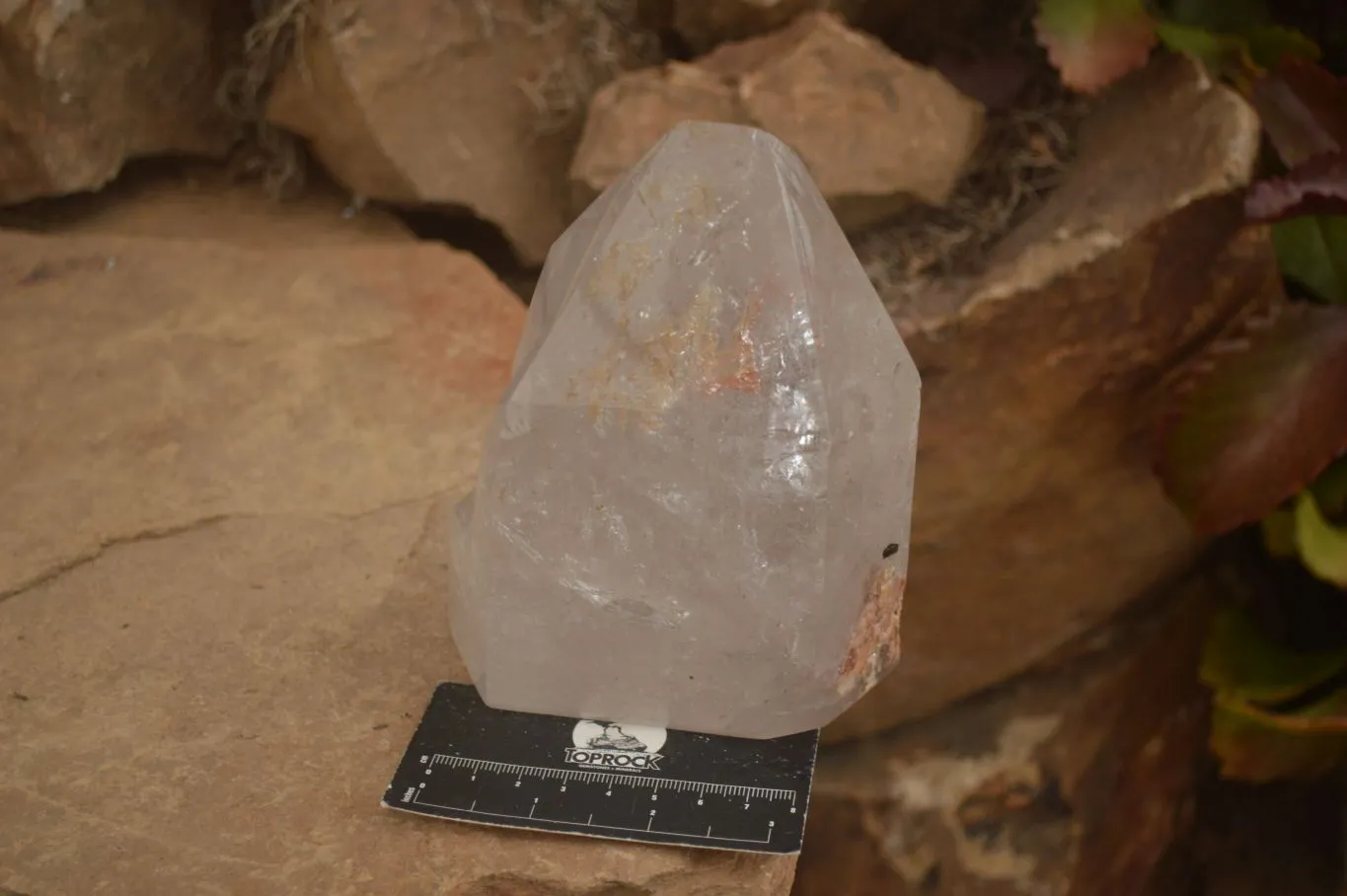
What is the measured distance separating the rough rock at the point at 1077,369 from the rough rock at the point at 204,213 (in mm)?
897

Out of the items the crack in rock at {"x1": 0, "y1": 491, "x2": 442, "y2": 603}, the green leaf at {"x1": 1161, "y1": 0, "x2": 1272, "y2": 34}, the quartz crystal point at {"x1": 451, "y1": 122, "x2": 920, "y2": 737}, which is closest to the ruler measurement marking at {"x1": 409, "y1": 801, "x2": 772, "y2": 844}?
the quartz crystal point at {"x1": 451, "y1": 122, "x2": 920, "y2": 737}

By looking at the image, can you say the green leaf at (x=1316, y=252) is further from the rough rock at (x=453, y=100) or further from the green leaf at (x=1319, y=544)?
the rough rock at (x=453, y=100)

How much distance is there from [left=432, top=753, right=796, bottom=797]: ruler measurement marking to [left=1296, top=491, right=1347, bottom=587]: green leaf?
36.4 inches

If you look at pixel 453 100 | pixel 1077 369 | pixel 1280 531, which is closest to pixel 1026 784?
pixel 1280 531

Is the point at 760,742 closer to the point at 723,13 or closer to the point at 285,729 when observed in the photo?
the point at 285,729

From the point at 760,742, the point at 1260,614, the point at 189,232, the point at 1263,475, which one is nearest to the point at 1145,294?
the point at 1263,475

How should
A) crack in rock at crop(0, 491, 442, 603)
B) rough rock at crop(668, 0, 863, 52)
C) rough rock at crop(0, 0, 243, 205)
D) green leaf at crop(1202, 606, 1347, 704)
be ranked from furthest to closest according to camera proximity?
rough rock at crop(668, 0, 863, 52) → rough rock at crop(0, 0, 243, 205) → green leaf at crop(1202, 606, 1347, 704) → crack in rock at crop(0, 491, 442, 603)

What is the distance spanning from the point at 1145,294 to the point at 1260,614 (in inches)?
24.1

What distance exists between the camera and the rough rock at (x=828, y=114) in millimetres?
1812

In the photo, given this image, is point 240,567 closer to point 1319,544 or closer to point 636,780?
point 636,780

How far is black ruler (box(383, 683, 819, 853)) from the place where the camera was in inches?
38.4

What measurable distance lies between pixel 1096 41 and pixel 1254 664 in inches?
35.7

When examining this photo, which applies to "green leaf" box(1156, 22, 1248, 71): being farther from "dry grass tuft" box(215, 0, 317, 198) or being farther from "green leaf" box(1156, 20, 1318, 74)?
"dry grass tuft" box(215, 0, 317, 198)

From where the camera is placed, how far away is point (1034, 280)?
1.65 meters
